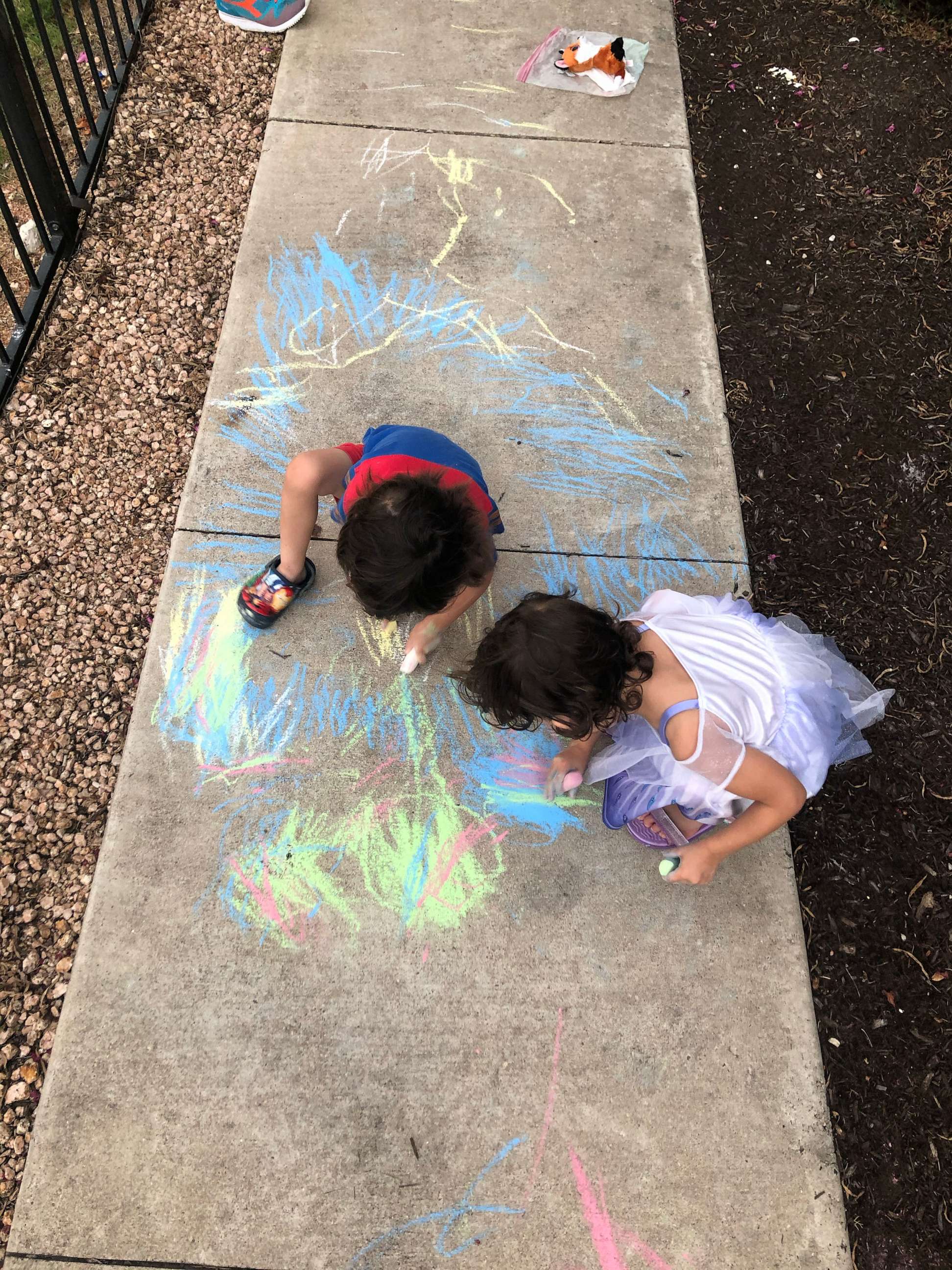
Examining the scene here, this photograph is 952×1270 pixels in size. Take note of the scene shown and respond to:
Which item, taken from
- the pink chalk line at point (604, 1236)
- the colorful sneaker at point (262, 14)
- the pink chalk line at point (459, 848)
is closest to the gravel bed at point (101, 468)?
the colorful sneaker at point (262, 14)

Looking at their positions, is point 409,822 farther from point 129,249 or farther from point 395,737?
point 129,249

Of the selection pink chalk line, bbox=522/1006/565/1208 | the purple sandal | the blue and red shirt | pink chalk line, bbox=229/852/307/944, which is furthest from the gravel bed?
the purple sandal

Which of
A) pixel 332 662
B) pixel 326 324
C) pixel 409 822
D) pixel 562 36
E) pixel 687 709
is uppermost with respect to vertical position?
pixel 562 36

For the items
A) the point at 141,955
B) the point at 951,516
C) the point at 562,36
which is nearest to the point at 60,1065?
the point at 141,955

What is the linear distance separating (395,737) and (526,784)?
387 millimetres

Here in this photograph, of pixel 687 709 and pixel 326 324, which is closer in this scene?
pixel 687 709

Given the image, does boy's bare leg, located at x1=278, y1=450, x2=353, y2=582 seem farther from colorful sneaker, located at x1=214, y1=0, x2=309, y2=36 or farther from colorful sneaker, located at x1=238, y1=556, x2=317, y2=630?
colorful sneaker, located at x1=214, y1=0, x2=309, y2=36

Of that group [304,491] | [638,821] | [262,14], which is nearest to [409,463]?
[304,491]

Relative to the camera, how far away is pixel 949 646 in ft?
8.44

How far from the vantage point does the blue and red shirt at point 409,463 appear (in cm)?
212

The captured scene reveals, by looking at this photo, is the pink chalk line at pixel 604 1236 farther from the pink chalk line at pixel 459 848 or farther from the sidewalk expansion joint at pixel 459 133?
the sidewalk expansion joint at pixel 459 133

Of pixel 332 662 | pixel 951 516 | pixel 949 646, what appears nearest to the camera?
pixel 332 662

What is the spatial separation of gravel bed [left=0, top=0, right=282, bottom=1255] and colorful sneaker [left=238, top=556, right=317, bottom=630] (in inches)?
12.4

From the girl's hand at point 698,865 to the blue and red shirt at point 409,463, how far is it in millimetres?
1013
